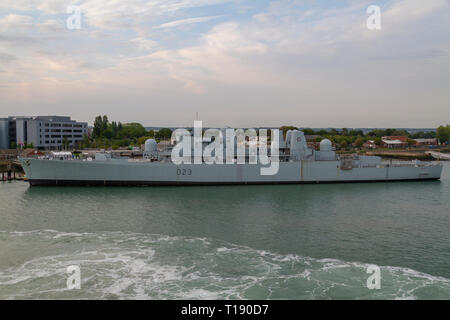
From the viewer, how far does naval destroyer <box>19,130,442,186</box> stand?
27188 millimetres

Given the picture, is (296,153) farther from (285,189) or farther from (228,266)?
(228,266)

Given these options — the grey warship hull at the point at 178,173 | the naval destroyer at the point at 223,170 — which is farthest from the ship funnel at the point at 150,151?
the grey warship hull at the point at 178,173

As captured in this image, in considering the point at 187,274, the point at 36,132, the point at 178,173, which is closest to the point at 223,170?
the point at 178,173

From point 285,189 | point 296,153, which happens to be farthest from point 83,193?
point 296,153

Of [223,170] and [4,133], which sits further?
[4,133]

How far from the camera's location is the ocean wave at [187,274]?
9.53 m

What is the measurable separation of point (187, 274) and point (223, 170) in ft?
59.0

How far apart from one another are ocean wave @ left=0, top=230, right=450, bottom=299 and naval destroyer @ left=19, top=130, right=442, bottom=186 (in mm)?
14021

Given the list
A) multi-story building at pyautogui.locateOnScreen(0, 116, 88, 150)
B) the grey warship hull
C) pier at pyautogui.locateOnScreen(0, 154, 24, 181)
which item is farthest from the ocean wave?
multi-story building at pyautogui.locateOnScreen(0, 116, 88, 150)

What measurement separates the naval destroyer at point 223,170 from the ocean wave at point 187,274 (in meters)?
14.0

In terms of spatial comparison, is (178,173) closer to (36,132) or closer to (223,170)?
(223,170)

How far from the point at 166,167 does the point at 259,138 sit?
399 inches

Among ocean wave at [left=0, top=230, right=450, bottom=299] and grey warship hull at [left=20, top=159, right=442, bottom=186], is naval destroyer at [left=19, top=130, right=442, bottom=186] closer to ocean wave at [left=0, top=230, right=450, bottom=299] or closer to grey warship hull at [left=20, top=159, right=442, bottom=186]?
grey warship hull at [left=20, top=159, right=442, bottom=186]

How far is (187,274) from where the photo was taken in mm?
10734
